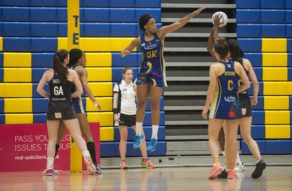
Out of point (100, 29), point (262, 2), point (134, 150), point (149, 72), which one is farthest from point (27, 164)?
point (262, 2)

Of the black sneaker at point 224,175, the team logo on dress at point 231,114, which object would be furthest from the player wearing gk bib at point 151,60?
the black sneaker at point 224,175

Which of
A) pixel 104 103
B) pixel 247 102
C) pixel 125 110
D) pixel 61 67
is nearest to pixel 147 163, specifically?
pixel 125 110

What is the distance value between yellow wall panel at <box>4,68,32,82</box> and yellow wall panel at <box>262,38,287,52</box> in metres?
4.72

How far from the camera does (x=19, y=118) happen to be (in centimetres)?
1161

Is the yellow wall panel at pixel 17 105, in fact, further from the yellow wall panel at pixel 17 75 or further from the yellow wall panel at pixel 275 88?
the yellow wall panel at pixel 275 88

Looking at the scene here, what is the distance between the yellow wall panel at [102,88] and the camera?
11797 millimetres

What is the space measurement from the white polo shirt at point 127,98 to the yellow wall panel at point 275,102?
2819 millimetres

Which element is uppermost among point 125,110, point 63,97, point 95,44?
point 95,44

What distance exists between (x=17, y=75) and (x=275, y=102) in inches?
202

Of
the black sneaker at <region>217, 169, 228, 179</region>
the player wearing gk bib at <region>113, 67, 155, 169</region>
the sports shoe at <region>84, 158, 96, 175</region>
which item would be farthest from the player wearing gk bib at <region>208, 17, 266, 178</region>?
the player wearing gk bib at <region>113, 67, 155, 169</region>

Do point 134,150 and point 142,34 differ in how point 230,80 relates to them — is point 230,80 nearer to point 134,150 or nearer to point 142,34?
point 142,34

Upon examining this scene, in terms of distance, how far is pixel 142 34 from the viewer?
8.03 metres

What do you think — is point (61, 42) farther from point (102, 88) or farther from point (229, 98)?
point (229, 98)

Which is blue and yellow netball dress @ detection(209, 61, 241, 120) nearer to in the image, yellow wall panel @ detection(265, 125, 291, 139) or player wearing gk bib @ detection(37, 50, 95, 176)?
player wearing gk bib @ detection(37, 50, 95, 176)
